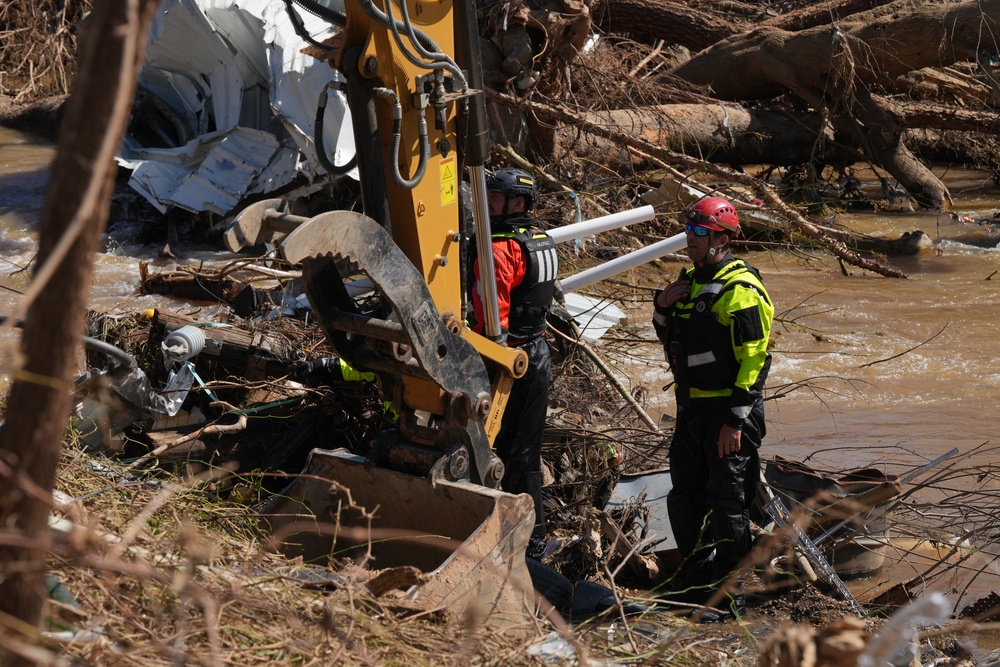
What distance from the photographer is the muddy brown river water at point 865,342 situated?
6.58m

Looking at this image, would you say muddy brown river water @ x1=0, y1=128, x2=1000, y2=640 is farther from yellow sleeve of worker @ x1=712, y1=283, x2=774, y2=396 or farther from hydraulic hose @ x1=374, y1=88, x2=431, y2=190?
hydraulic hose @ x1=374, y1=88, x2=431, y2=190

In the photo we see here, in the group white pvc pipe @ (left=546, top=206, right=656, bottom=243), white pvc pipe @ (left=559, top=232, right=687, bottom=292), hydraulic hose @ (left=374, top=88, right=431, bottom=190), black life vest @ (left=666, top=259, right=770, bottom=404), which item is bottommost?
black life vest @ (left=666, top=259, right=770, bottom=404)

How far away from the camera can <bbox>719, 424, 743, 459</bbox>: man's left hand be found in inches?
174

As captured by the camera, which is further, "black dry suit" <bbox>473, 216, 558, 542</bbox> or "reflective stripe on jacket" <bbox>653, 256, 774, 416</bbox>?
"black dry suit" <bbox>473, 216, 558, 542</bbox>

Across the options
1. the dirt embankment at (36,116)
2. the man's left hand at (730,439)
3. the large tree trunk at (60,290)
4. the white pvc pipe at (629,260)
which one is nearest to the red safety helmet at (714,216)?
the white pvc pipe at (629,260)

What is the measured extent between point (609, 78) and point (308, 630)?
861cm

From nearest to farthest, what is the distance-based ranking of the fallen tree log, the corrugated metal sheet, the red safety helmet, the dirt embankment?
1. the red safety helmet
2. the corrugated metal sheet
3. the fallen tree log
4. the dirt embankment

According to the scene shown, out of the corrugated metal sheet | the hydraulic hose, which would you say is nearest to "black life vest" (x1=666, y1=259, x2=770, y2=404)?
the hydraulic hose

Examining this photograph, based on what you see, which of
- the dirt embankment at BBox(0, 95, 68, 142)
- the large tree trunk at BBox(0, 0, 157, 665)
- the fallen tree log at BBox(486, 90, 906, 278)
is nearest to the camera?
the large tree trunk at BBox(0, 0, 157, 665)

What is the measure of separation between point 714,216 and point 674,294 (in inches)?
16.4

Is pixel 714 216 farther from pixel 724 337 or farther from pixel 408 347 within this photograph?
pixel 408 347

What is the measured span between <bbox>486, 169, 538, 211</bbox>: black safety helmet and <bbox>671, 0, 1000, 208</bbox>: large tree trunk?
730 cm

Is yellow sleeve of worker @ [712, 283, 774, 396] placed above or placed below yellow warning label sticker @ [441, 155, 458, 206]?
below

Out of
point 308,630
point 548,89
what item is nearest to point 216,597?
point 308,630
